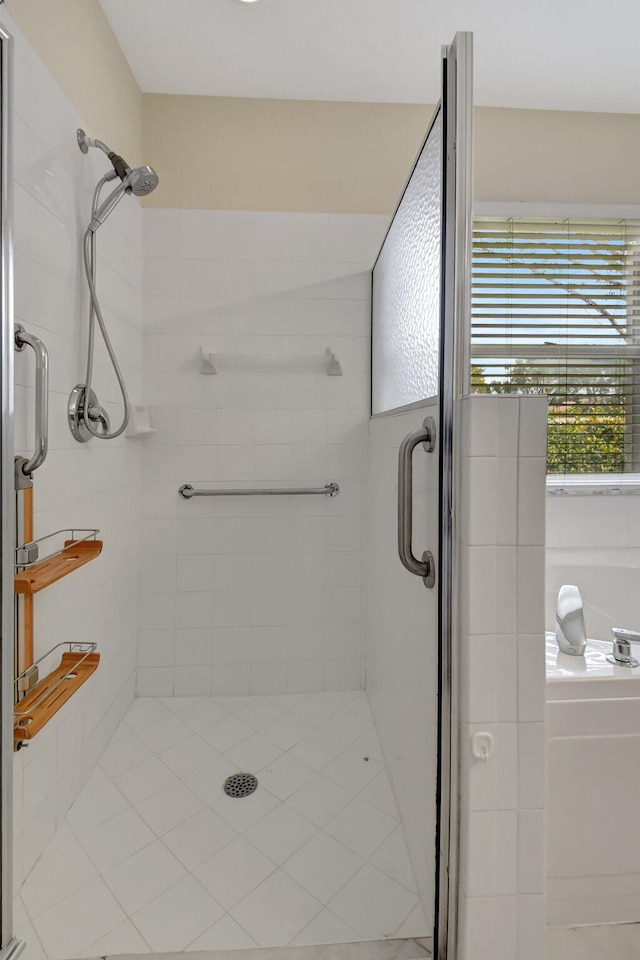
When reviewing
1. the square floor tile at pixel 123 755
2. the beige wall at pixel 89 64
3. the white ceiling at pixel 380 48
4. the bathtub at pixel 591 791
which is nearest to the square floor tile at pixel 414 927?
the bathtub at pixel 591 791

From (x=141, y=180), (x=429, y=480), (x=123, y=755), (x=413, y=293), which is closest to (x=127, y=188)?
(x=141, y=180)

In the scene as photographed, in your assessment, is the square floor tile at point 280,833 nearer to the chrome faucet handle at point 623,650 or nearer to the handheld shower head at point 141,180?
the chrome faucet handle at point 623,650

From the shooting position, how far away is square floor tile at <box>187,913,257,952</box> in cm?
114

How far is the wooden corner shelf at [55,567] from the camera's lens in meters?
1.13

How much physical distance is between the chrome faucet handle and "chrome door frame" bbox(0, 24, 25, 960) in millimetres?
1369

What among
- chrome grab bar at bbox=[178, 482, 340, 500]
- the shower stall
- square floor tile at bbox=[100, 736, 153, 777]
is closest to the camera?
the shower stall

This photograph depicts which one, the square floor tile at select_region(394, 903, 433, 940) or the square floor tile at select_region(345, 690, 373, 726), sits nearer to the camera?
the square floor tile at select_region(394, 903, 433, 940)

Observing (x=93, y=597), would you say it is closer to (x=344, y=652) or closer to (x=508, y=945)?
(x=344, y=652)

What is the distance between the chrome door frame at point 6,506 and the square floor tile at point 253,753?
758 millimetres

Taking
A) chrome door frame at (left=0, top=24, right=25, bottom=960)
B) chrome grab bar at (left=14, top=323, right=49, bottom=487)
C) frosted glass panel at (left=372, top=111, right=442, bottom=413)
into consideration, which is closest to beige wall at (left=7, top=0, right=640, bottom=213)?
frosted glass panel at (left=372, top=111, right=442, bottom=413)

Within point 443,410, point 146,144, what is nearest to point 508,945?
point 443,410

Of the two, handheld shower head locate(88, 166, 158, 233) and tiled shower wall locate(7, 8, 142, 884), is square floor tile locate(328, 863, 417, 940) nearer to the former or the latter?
tiled shower wall locate(7, 8, 142, 884)

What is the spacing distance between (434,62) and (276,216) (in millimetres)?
820

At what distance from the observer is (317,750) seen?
185cm
